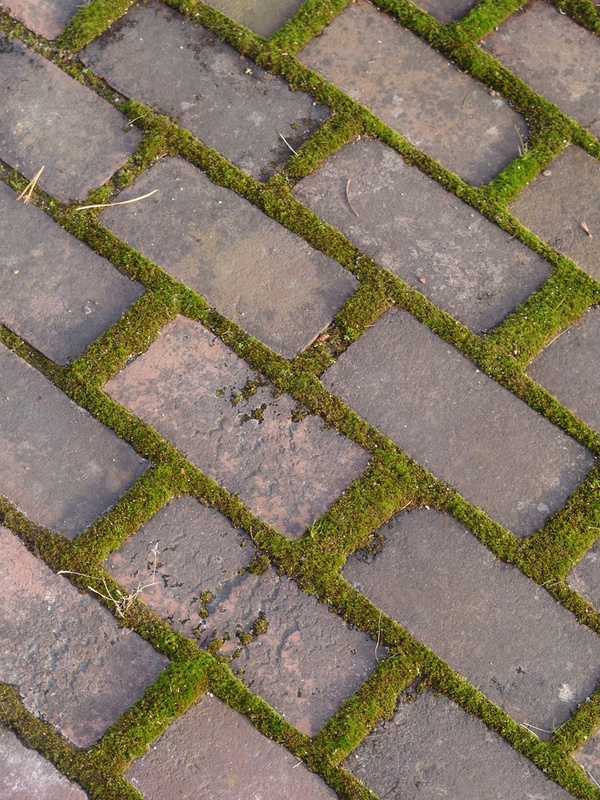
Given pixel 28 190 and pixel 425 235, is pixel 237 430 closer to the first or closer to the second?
pixel 425 235

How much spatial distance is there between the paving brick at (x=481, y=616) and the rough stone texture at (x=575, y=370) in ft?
2.68

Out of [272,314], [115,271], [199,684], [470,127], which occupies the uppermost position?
[470,127]

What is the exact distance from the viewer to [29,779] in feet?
9.43

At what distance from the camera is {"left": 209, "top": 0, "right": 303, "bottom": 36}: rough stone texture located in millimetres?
3922

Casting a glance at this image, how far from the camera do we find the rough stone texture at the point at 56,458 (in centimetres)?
316

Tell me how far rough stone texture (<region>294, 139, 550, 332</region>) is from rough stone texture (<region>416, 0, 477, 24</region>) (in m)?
0.93


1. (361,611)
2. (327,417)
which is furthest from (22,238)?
(361,611)

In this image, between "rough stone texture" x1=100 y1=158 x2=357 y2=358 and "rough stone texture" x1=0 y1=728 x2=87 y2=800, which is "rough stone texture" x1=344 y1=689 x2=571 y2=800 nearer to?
"rough stone texture" x1=0 y1=728 x2=87 y2=800

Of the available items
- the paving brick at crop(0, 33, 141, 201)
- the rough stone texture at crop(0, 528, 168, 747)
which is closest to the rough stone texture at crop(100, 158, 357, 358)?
the paving brick at crop(0, 33, 141, 201)

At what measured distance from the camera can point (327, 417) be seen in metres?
3.32

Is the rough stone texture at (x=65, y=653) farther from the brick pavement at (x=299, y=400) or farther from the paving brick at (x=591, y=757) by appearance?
the paving brick at (x=591, y=757)

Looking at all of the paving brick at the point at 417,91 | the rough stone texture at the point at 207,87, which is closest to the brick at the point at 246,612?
the rough stone texture at the point at 207,87

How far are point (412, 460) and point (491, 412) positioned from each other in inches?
17.6

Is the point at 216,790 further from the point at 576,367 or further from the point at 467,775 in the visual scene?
the point at 576,367
